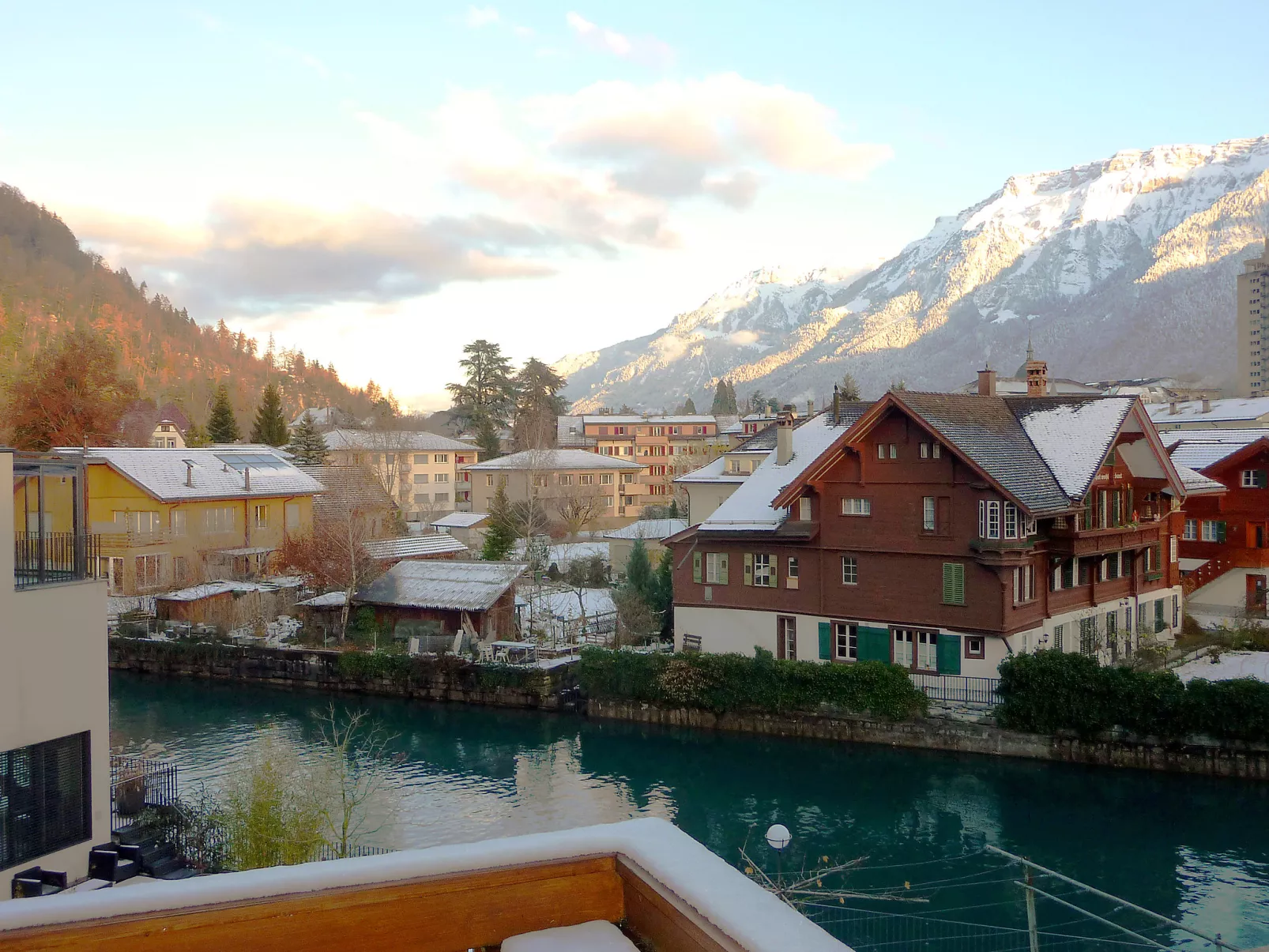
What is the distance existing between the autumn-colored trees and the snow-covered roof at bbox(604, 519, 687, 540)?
3637cm

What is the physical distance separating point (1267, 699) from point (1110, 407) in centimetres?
1185

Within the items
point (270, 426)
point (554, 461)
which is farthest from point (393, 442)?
point (270, 426)

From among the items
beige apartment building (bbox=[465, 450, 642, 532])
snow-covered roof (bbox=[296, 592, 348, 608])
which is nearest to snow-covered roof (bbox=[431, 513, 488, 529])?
beige apartment building (bbox=[465, 450, 642, 532])

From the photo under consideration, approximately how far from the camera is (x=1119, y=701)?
90.7 ft

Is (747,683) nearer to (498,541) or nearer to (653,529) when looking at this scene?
(498,541)

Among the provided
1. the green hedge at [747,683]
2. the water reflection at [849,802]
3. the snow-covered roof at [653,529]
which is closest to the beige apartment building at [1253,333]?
the snow-covered roof at [653,529]

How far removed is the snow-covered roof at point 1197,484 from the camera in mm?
40625

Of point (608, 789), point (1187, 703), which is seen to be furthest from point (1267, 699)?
point (608, 789)

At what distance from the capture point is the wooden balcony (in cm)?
303

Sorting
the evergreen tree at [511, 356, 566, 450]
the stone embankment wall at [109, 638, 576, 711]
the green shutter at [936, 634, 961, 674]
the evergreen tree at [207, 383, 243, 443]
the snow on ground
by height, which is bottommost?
the stone embankment wall at [109, 638, 576, 711]

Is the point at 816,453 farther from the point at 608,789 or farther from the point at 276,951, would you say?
the point at 276,951

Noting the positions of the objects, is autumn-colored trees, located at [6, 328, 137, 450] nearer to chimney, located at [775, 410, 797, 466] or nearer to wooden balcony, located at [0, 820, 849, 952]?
chimney, located at [775, 410, 797, 466]

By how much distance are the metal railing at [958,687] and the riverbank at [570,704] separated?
147cm

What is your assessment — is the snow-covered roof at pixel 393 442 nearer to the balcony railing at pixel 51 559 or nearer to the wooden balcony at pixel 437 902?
the balcony railing at pixel 51 559
